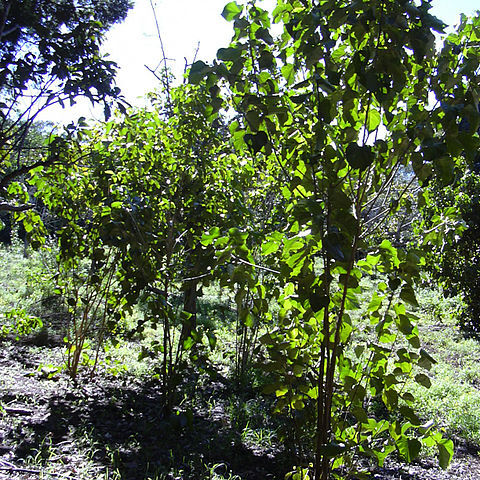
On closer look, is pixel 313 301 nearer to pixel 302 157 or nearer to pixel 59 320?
pixel 302 157

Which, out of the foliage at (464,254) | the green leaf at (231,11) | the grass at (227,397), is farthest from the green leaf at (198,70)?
the foliage at (464,254)

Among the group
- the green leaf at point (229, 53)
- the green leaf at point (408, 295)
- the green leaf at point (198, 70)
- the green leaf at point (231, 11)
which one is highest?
the green leaf at point (231, 11)

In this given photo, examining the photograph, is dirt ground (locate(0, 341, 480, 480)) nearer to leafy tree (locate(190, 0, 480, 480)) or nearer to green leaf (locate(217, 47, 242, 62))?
leafy tree (locate(190, 0, 480, 480))

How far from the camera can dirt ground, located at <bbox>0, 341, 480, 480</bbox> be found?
2.57m

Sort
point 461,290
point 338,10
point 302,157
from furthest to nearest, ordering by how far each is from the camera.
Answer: point 461,290 → point 302,157 → point 338,10

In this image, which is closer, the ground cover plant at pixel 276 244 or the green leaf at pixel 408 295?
the ground cover plant at pixel 276 244

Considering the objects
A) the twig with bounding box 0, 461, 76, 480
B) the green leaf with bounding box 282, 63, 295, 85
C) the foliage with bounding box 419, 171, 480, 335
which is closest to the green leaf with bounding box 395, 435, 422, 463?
the green leaf with bounding box 282, 63, 295, 85

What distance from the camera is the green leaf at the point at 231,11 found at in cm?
140

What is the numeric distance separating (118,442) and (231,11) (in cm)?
278

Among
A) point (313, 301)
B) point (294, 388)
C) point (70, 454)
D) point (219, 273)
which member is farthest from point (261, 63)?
point (70, 454)

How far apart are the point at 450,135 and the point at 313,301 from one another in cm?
66

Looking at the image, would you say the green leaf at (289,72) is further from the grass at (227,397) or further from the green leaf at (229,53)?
the grass at (227,397)

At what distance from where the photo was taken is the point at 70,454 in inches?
106

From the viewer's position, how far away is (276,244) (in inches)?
60.7
